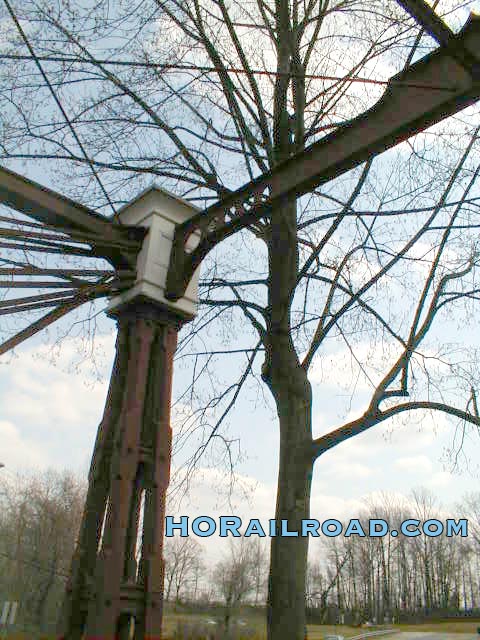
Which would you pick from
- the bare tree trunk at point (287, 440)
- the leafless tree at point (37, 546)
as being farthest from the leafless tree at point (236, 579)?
the bare tree trunk at point (287, 440)

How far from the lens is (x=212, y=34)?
6844 mm

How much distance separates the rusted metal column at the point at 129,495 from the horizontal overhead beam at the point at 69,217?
38cm

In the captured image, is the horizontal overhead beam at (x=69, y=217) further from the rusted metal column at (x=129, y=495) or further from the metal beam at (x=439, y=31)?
the metal beam at (x=439, y=31)

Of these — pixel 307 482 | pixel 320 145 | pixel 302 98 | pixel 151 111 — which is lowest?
pixel 307 482

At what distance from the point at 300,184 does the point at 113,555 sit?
83.5 inches

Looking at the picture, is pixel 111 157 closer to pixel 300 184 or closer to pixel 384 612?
pixel 300 184

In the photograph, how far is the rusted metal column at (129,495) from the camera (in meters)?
2.66

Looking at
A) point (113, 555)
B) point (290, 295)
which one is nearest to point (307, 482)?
point (290, 295)

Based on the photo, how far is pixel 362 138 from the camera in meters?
3.16

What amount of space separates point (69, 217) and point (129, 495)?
1599 millimetres

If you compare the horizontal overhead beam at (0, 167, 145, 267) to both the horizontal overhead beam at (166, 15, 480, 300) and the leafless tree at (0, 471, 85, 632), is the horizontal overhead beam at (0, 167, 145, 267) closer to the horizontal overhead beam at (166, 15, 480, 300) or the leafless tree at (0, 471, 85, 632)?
the horizontal overhead beam at (166, 15, 480, 300)

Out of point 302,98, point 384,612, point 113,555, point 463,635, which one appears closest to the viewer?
point 113,555

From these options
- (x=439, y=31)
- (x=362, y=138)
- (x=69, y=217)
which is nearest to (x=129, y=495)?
(x=69, y=217)

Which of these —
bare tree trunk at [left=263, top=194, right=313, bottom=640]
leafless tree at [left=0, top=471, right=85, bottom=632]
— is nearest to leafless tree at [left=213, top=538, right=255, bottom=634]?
leafless tree at [left=0, top=471, right=85, bottom=632]
